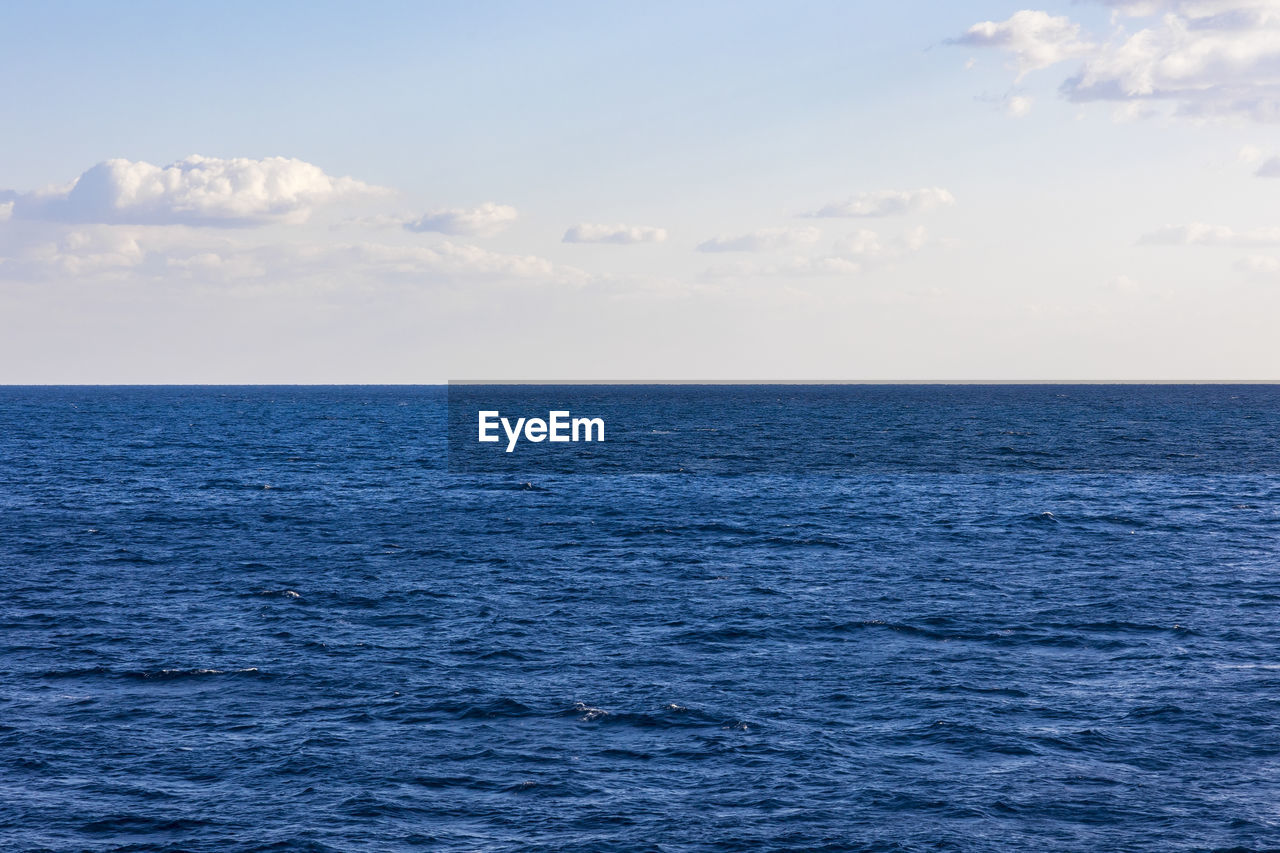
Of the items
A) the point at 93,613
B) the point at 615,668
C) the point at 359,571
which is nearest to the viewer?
the point at 615,668

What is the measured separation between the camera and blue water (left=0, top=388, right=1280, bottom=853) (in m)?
→ 28.2

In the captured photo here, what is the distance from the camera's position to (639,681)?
39656 mm

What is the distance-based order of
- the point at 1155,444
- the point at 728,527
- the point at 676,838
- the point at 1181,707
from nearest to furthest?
the point at 676,838 → the point at 1181,707 → the point at 728,527 → the point at 1155,444

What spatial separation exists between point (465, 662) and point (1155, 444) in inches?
5154

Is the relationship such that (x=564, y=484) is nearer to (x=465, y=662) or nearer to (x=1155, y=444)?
(x=465, y=662)

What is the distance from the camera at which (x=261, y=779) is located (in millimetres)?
30547

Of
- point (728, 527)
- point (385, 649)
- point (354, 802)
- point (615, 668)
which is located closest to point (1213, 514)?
point (728, 527)

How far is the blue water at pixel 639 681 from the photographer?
92.7 feet
